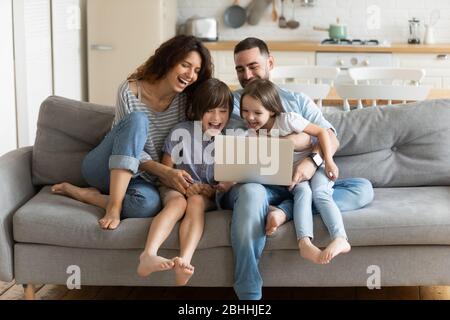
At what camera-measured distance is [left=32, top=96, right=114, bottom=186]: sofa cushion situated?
342cm

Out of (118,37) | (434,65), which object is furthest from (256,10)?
(434,65)

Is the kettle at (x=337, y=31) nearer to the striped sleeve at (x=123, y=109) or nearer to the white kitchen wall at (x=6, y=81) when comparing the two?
the white kitchen wall at (x=6, y=81)

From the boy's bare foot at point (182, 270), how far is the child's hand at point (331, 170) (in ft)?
2.26

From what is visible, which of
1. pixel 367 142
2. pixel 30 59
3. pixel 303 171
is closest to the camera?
pixel 303 171

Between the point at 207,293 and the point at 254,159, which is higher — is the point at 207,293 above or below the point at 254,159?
below

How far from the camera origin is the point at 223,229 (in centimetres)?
290

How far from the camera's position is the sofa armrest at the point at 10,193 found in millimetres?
2945

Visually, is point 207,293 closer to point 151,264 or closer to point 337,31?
point 151,264

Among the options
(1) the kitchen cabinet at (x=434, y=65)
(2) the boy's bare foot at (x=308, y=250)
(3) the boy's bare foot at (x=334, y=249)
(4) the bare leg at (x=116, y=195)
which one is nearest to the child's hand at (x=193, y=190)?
(4) the bare leg at (x=116, y=195)

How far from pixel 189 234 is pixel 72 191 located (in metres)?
0.63

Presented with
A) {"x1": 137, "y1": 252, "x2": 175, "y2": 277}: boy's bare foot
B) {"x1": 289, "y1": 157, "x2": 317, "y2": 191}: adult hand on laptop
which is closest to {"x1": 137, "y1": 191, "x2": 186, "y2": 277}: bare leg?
{"x1": 137, "y1": 252, "x2": 175, "y2": 277}: boy's bare foot

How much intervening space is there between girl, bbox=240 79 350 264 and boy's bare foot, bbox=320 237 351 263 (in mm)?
25

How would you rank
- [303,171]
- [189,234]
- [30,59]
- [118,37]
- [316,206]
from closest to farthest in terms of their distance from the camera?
[189,234] → [316,206] → [303,171] → [30,59] → [118,37]

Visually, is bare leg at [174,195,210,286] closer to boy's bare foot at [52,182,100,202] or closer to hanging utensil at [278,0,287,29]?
boy's bare foot at [52,182,100,202]
